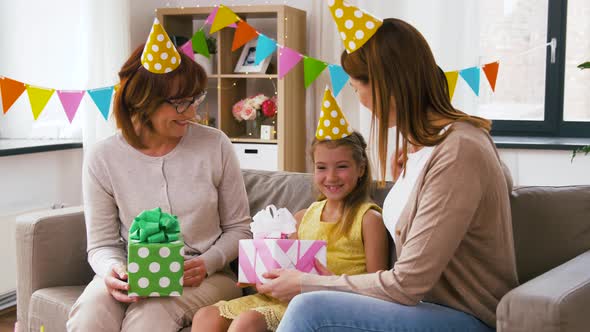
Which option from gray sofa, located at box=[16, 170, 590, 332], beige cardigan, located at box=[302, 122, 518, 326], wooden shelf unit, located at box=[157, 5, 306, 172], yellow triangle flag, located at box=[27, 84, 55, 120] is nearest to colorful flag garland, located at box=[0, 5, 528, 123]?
yellow triangle flag, located at box=[27, 84, 55, 120]

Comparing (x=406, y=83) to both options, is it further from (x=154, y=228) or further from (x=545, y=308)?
(x=154, y=228)

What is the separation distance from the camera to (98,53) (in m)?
3.90

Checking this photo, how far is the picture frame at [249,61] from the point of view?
165 inches

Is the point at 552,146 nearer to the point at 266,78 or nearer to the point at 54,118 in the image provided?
the point at 266,78

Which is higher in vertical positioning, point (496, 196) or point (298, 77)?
point (298, 77)

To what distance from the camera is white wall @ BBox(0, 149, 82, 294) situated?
354cm

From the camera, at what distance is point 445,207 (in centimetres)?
161

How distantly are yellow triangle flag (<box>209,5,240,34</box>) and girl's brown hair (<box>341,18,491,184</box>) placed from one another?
2154 millimetres

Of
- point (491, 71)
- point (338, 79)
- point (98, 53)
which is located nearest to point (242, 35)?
point (338, 79)

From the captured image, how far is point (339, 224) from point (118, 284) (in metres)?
0.63

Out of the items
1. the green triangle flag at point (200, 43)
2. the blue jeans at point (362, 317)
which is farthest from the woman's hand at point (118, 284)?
the green triangle flag at point (200, 43)

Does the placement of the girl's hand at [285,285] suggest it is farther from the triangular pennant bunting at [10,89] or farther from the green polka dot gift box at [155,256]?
the triangular pennant bunting at [10,89]

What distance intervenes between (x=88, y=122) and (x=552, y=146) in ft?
7.30

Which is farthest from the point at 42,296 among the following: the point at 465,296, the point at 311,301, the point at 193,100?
the point at 465,296
